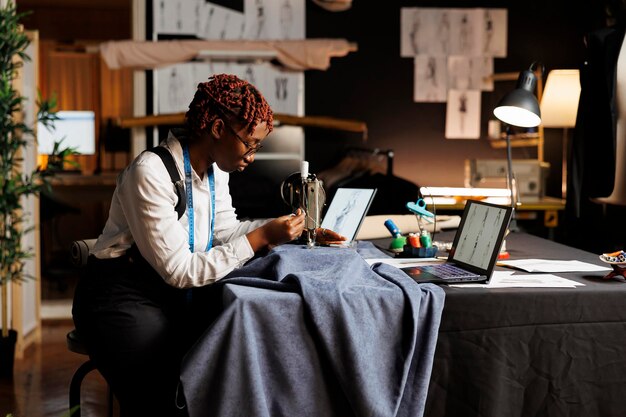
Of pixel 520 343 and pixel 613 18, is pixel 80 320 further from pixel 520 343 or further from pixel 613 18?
pixel 613 18

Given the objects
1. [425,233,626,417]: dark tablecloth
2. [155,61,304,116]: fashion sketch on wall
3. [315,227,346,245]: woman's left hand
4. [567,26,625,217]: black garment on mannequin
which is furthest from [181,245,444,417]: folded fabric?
[155,61,304,116]: fashion sketch on wall

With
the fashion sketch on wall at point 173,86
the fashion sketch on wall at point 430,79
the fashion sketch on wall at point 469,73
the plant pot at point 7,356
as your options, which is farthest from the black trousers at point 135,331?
the fashion sketch on wall at point 469,73

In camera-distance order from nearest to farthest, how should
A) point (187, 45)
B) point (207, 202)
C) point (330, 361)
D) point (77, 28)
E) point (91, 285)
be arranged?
point (330, 361) < point (91, 285) < point (207, 202) < point (187, 45) < point (77, 28)

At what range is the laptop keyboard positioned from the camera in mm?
2137

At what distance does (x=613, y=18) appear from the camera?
593 centimetres

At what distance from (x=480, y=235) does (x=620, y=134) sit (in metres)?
1.93

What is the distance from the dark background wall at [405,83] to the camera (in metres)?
6.09

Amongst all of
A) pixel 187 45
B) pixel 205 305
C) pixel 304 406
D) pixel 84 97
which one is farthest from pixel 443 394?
pixel 84 97

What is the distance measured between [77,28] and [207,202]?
7.82 meters

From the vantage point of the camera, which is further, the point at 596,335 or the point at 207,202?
the point at 207,202

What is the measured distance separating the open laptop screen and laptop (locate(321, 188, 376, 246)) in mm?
422

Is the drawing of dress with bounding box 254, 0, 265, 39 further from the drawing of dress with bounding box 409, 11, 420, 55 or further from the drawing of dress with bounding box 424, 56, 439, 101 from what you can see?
the drawing of dress with bounding box 424, 56, 439, 101

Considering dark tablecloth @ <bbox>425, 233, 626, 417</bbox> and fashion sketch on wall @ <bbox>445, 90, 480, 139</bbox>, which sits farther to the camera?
fashion sketch on wall @ <bbox>445, 90, 480, 139</bbox>

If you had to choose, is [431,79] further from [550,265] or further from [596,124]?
[550,265]
